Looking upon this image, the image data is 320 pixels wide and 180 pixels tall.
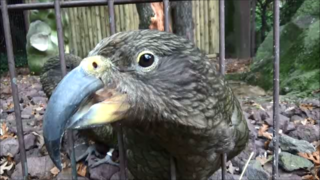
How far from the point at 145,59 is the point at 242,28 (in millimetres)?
10668

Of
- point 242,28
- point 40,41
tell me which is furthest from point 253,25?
point 40,41

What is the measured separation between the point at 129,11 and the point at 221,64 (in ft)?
29.5

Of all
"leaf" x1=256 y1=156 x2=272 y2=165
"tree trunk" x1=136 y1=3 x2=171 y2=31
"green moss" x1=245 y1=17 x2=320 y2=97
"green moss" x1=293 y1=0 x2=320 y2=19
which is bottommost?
"leaf" x1=256 y1=156 x2=272 y2=165

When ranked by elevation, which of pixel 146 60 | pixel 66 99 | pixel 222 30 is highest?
pixel 222 30

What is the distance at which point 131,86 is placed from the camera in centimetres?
137

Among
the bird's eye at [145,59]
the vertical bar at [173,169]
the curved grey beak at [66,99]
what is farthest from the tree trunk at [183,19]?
the curved grey beak at [66,99]

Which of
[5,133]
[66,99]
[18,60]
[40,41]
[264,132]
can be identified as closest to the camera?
[66,99]

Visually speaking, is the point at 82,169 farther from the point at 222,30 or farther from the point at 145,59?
the point at 145,59

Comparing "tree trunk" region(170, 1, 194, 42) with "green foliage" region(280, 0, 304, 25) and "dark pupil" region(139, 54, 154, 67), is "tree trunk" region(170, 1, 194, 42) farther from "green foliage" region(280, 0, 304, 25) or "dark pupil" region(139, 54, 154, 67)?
"green foliage" region(280, 0, 304, 25)

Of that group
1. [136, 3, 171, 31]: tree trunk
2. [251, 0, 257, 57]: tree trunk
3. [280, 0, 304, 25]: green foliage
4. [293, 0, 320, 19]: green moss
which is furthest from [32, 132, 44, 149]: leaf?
[251, 0, 257, 57]: tree trunk

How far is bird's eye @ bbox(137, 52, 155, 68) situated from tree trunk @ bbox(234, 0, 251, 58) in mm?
10492

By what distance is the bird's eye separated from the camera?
141cm

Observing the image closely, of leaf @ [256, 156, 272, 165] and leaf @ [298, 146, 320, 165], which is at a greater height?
leaf @ [298, 146, 320, 165]

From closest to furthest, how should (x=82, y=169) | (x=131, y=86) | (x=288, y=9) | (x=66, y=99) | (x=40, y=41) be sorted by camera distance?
1. (x=66, y=99)
2. (x=131, y=86)
3. (x=82, y=169)
4. (x=40, y=41)
5. (x=288, y=9)
